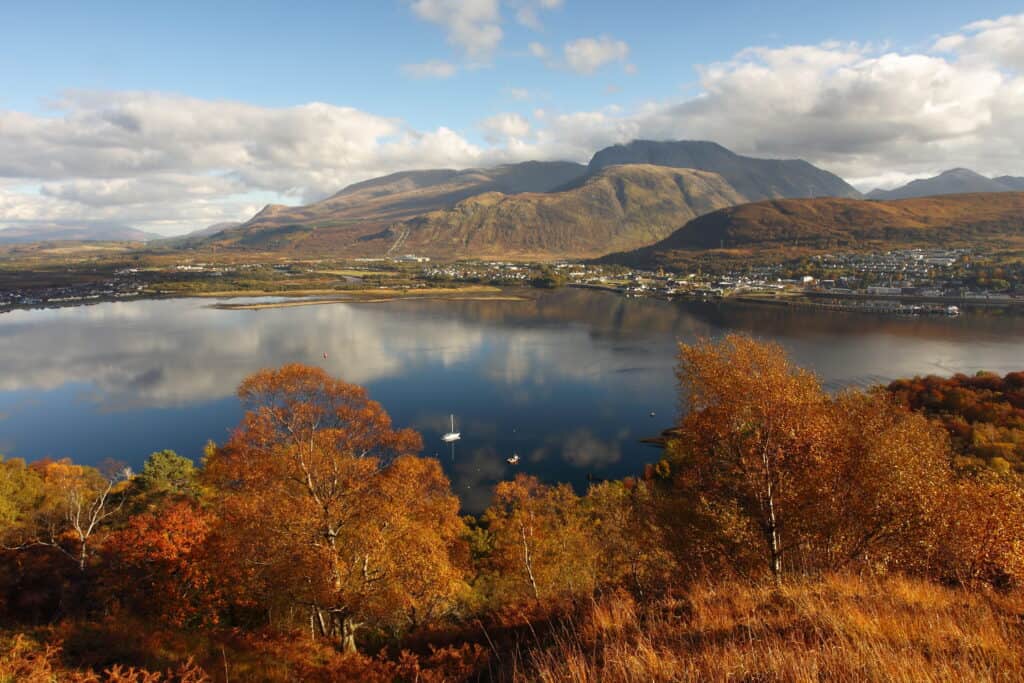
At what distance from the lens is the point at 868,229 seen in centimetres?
17050

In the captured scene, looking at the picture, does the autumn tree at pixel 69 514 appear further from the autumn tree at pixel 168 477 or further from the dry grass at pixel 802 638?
the dry grass at pixel 802 638

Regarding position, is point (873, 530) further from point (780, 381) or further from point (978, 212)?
point (978, 212)

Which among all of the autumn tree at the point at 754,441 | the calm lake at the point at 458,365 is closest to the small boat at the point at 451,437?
the calm lake at the point at 458,365

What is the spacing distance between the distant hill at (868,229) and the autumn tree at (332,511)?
171 metres

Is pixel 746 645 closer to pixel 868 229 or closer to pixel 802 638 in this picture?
pixel 802 638

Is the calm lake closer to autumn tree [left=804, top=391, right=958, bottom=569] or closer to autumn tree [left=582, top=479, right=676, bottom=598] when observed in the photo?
autumn tree [left=582, top=479, right=676, bottom=598]

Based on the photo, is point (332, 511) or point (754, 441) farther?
point (332, 511)

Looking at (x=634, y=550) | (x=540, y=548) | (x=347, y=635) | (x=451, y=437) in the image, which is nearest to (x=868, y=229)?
(x=451, y=437)

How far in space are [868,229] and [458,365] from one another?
173 meters

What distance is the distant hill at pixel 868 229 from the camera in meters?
153

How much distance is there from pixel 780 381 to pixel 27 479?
30.2 m

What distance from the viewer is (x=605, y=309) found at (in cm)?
10612

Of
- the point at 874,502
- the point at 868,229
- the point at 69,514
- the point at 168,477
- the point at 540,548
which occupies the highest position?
the point at 868,229

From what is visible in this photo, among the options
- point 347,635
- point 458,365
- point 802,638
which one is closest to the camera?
point 802,638
